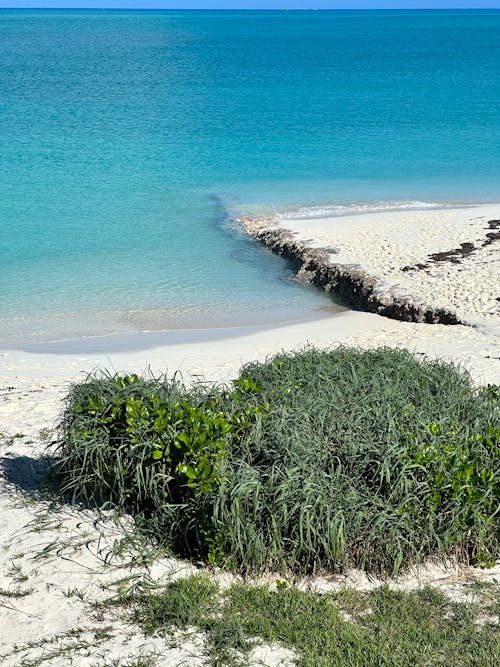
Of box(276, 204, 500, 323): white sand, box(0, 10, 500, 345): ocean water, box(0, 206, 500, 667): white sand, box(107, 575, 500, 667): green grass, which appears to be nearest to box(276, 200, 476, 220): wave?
box(0, 10, 500, 345): ocean water

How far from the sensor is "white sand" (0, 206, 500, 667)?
200 inches

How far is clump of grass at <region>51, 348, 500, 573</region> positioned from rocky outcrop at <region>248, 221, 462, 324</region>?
8246mm

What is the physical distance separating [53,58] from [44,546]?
242 feet

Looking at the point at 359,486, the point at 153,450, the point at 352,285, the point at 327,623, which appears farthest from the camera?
the point at 352,285

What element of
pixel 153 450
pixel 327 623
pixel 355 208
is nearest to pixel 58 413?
pixel 153 450

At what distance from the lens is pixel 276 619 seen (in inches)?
207

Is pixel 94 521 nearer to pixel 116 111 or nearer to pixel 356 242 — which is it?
pixel 356 242

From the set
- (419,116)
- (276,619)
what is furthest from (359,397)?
(419,116)

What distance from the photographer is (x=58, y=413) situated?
30.2 feet

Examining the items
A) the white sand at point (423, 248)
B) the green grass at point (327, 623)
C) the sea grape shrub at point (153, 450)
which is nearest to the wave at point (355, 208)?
the white sand at point (423, 248)

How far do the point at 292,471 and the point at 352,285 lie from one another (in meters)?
11.4

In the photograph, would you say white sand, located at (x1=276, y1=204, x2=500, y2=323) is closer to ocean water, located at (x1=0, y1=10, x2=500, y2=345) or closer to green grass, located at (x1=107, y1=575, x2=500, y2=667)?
ocean water, located at (x1=0, y1=10, x2=500, y2=345)

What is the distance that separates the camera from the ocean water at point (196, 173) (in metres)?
17.1

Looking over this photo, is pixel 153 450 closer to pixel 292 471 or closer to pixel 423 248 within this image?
pixel 292 471
